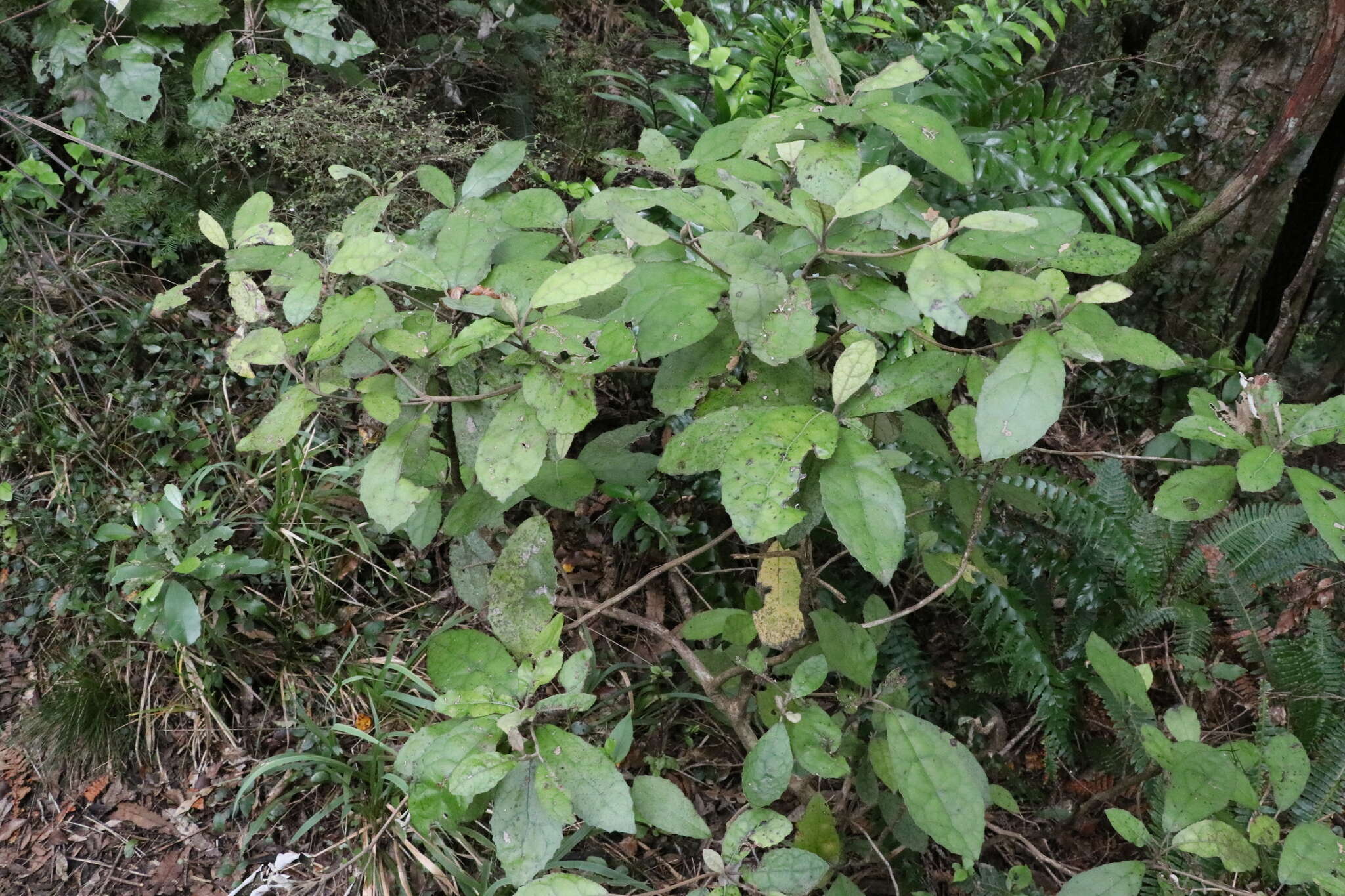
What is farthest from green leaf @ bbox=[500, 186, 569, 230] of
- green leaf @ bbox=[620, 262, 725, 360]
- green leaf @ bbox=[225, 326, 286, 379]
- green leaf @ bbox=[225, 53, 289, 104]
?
green leaf @ bbox=[225, 53, 289, 104]

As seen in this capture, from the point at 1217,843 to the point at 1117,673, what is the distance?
331mm

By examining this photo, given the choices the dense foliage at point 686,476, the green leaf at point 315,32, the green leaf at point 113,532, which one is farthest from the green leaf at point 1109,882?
the green leaf at point 315,32

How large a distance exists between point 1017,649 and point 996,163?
A: 1444 mm

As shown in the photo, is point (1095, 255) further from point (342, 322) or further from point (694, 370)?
point (342, 322)

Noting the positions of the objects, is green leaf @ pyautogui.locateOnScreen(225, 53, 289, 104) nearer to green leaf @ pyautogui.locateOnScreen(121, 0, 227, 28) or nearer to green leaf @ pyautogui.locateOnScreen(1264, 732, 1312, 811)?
green leaf @ pyautogui.locateOnScreen(121, 0, 227, 28)

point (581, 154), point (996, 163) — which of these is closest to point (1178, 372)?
point (996, 163)

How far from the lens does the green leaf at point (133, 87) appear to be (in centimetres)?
284

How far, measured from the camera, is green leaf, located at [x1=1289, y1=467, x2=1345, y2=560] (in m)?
1.13

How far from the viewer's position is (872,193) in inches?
39.2

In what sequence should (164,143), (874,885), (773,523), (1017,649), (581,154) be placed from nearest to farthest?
(773,523) → (874,885) → (1017,649) → (164,143) → (581,154)

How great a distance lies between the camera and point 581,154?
3.56 metres

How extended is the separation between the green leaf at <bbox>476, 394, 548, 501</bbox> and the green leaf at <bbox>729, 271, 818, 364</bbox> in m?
0.29

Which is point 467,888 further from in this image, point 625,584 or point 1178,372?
point 1178,372

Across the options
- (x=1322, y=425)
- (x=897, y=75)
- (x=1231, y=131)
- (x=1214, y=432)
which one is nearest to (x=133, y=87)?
(x=897, y=75)
